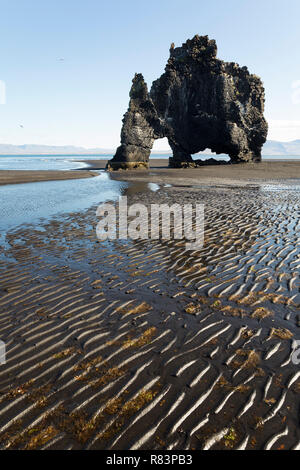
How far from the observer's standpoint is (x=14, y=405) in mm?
4121

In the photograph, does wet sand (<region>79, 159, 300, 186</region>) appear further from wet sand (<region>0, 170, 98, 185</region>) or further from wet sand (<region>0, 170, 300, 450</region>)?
wet sand (<region>0, 170, 300, 450</region>)

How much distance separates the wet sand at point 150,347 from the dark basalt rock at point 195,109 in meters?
51.6

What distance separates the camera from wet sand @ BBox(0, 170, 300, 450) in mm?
3756

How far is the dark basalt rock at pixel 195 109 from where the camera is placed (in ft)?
194

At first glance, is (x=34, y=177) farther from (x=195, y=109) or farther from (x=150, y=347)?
(x=150, y=347)

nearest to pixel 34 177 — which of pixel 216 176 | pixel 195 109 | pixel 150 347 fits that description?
pixel 216 176

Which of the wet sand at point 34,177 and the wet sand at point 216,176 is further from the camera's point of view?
the wet sand at point 34,177

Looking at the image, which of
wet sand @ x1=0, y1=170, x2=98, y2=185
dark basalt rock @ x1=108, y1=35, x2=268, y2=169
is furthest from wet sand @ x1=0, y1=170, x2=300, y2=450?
dark basalt rock @ x1=108, y1=35, x2=268, y2=169

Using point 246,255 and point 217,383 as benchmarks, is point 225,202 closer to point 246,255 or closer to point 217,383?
point 246,255

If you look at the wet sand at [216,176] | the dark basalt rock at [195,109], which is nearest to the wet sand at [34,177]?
the wet sand at [216,176]

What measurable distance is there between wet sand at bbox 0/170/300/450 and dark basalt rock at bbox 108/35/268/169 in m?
51.6

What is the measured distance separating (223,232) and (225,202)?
8434 mm

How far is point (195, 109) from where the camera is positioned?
2458 inches

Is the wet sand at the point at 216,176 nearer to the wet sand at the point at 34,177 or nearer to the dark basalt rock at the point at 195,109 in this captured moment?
the wet sand at the point at 34,177
